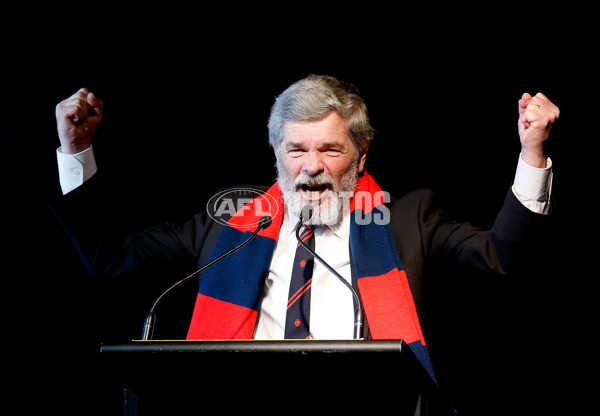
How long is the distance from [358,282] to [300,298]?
0.62 ft

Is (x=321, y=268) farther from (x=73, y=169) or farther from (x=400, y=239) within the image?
(x=73, y=169)

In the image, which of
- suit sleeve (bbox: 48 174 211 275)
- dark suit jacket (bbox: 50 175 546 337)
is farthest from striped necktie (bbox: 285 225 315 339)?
suit sleeve (bbox: 48 174 211 275)

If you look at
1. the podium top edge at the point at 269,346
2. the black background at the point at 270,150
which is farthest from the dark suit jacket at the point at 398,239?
the podium top edge at the point at 269,346

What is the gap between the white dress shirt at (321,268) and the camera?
1724 millimetres

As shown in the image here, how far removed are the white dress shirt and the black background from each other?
44cm

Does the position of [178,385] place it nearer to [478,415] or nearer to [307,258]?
[307,258]

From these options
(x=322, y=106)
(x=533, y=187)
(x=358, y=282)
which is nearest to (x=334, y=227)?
(x=358, y=282)

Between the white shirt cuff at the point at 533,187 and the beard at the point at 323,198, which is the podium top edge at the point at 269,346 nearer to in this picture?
the white shirt cuff at the point at 533,187

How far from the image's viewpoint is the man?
1.78 meters

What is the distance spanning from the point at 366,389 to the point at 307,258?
2.77ft

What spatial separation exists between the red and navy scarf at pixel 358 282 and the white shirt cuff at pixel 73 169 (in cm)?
50

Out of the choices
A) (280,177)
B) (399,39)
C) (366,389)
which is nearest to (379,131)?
(399,39)

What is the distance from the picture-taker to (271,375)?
1189mm

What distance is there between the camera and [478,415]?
2.17 meters
